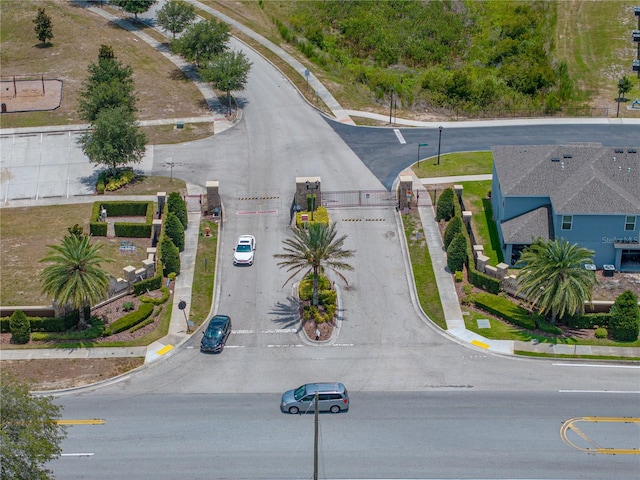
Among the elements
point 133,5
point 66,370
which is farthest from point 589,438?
point 133,5

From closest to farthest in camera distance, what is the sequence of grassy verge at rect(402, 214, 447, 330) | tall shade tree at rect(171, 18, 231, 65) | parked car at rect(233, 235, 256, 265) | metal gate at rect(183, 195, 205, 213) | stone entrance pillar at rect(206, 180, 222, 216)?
grassy verge at rect(402, 214, 447, 330), parked car at rect(233, 235, 256, 265), stone entrance pillar at rect(206, 180, 222, 216), metal gate at rect(183, 195, 205, 213), tall shade tree at rect(171, 18, 231, 65)

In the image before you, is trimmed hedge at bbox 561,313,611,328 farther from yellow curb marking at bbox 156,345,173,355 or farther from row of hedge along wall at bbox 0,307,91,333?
row of hedge along wall at bbox 0,307,91,333

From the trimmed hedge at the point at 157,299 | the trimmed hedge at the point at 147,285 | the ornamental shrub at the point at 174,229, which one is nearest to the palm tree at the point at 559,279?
the trimmed hedge at the point at 157,299

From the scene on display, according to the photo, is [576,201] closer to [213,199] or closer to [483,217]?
[483,217]

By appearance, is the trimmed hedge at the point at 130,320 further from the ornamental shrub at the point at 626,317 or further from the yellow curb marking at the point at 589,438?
the ornamental shrub at the point at 626,317

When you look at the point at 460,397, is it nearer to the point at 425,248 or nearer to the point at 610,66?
the point at 425,248

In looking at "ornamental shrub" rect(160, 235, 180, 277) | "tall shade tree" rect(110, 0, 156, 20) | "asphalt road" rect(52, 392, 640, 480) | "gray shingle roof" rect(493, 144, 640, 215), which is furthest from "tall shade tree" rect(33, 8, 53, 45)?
"asphalt road" rect(52, 392, 640, 480)
